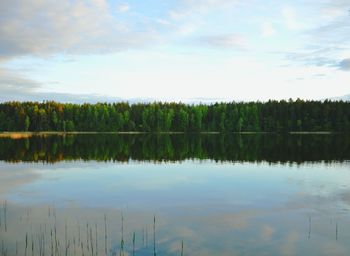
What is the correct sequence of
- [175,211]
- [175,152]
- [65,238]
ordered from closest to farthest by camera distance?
[65,238], [175,211], [175,152]

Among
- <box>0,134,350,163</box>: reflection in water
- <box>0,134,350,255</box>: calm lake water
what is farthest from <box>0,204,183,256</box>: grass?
<box>0,134,350,163</box>: reflection in water

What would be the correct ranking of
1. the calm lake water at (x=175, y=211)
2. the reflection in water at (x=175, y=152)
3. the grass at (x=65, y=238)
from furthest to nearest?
the reflection in water at (x=175, y=152)
the calm lake water at (x=175, y=211)
the grass at (x=65, y=238)

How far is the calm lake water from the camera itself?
818 inches

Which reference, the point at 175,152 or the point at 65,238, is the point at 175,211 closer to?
the point at 65,238

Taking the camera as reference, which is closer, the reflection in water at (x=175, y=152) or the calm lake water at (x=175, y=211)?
the calm lake water at (x=175, y=211)

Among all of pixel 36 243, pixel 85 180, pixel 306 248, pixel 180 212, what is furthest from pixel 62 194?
pixel 306 248

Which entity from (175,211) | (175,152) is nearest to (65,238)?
(175,211)

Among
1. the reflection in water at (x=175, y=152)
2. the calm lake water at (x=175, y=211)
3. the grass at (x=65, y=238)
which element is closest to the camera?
the grass at (x=65, y=238)

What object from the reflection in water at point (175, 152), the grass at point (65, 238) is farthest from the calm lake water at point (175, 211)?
the reflection in water at point (175, 152)

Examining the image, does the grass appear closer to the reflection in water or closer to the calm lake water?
the calm lake water

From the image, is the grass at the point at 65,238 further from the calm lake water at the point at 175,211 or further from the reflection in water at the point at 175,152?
the reflection in water at the point at 175,152

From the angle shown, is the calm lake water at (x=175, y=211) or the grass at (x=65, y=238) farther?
the calm lake water at (x=175, y=211)

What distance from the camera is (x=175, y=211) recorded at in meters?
28.3

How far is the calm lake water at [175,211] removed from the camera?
20766mm
